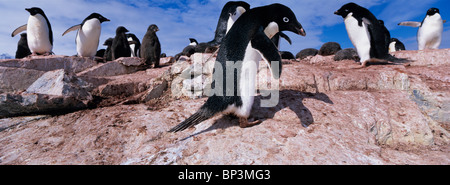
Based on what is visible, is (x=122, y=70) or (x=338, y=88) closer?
(x=338, y=88)

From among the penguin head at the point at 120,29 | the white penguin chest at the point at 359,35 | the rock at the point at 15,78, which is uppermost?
the penguin head at the point at 120,29

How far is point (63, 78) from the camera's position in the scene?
3.37 meters

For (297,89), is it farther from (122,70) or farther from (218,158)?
(122,70)

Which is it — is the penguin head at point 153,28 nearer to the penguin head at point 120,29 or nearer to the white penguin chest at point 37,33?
the penguin head at point 120,29

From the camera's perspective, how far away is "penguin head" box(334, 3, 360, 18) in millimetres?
5290

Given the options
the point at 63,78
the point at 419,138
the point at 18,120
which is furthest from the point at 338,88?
the point at 18,120

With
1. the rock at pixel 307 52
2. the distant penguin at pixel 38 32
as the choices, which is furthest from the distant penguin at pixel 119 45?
the rock at pixel 307 52

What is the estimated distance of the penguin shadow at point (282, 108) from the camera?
2.46m

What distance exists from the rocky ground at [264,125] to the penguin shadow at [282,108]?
0.04ft

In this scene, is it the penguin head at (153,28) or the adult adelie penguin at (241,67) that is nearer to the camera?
the adult adelie penguin at (241,67)

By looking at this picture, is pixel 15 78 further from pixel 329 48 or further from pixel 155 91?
pixel 329 48

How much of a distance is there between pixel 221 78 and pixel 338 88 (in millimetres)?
2103
